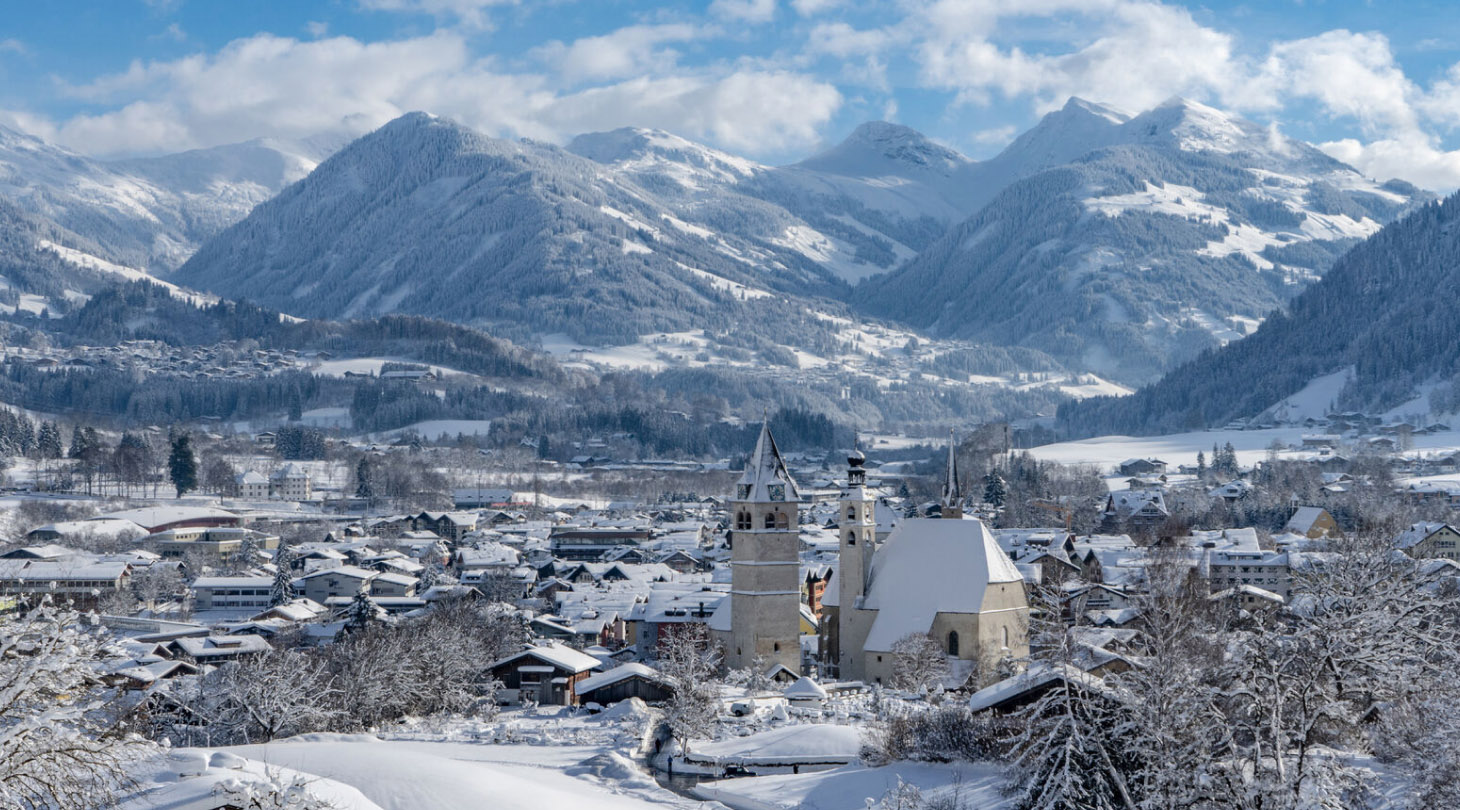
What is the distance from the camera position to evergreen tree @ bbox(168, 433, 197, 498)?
17212 cm

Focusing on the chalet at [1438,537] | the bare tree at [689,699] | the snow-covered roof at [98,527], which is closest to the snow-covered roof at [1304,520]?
the chalet at [1438,537]

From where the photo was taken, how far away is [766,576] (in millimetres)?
67500

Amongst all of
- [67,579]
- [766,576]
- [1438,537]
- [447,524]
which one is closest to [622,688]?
[766,576]

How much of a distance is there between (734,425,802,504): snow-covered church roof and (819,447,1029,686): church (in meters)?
2.77

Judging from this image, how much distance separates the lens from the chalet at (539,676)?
64.6 metres

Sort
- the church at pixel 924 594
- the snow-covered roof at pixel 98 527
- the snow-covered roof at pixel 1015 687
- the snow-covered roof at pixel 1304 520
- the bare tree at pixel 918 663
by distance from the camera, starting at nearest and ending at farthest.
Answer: the snow-covered roof at pixel 1015 687 < the bare tree at pixel 918 663 < the church at pixel 924 594 < the snow-covered roof at pixel 1304 520 < the snow-covered roof at pixel 98 527

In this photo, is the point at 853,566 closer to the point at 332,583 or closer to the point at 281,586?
the point at 281,586

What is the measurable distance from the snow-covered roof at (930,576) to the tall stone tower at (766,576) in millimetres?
3781

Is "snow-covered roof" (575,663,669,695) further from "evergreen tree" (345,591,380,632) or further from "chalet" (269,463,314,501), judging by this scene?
"chalet" (269,463,314,501)

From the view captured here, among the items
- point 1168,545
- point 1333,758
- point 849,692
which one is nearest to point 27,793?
point 1333,758

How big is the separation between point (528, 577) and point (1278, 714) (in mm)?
86912

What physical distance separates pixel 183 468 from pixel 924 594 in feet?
418

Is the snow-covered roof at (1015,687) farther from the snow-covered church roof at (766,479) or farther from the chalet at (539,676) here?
the chalet at (539,676)

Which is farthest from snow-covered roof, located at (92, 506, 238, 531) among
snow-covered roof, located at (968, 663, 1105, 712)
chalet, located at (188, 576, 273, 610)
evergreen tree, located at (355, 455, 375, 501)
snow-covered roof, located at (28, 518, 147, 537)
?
snow-covered roof, located at (968, 663, 1105, 712)
